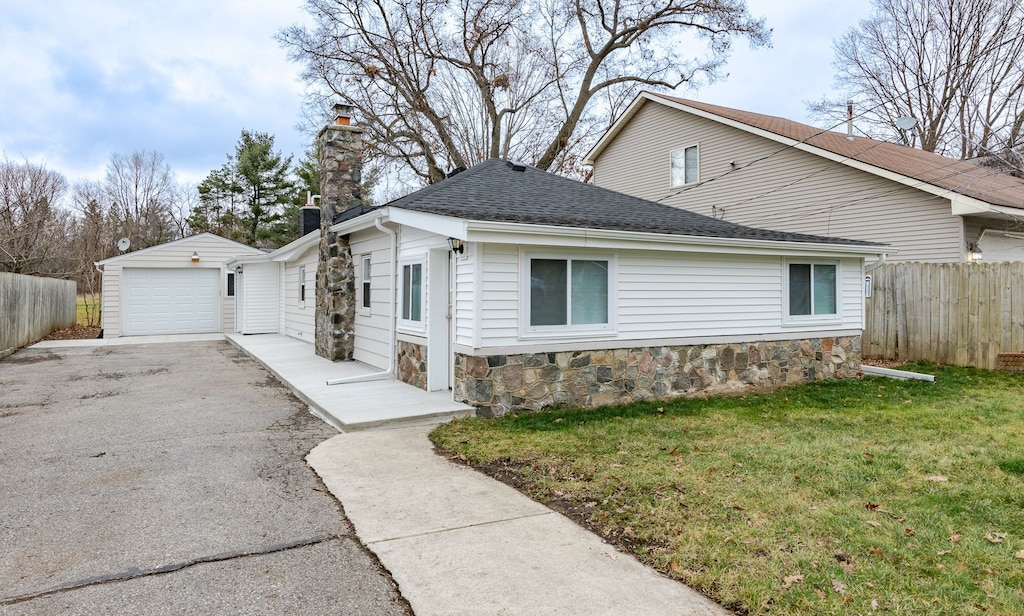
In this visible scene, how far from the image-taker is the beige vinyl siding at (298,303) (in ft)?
44.6

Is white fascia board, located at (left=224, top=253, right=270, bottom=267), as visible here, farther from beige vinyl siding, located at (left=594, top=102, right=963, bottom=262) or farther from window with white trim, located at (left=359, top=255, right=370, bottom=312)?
beige vinyl siding, located at (left=594, top=102, right=963, bottom=262)

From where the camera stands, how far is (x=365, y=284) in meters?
10.3

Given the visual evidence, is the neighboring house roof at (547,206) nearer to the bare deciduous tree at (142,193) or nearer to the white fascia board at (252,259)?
the white fascia board at (252,259)

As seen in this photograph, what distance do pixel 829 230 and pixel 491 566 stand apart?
41.8 ft

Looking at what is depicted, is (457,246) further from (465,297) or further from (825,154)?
(825,154)

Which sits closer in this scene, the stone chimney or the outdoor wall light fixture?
the outdoor wall light fixture

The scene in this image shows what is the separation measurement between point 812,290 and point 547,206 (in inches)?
176

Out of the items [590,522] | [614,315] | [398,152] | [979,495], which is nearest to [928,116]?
[398,152]

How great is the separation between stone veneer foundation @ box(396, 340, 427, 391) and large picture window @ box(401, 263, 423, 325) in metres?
0.36

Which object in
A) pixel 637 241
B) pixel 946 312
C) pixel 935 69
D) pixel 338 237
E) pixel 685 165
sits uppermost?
pixel 935 69

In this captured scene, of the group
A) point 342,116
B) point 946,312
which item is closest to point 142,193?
point 342,116

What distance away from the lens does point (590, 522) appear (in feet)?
11.8

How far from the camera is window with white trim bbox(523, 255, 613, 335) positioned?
6.80m

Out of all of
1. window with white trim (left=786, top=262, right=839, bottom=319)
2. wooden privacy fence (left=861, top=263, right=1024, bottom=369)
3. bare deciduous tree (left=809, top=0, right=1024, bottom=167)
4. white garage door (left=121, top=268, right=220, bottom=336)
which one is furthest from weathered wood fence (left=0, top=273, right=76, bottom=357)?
bare deciduous tree (left=809, top=0, right=1024, bottom=167)
